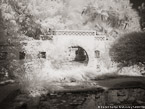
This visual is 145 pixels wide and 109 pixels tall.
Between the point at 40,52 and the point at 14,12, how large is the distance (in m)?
1.56

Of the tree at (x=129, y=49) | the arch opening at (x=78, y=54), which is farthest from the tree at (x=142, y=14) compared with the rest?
the arch opening at (x=78, y=54)

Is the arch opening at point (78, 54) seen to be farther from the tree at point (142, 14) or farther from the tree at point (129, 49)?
the tree at point (142, 14)

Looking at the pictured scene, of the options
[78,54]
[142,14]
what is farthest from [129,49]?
[78,54]

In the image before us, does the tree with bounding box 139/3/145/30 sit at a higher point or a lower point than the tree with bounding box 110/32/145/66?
higher

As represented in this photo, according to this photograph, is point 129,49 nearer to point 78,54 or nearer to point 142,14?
point 142,14

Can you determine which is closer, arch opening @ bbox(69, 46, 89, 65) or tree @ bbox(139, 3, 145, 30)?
tree @ bbox(139, 3, 145, 30)

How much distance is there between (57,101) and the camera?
5090 millimetres

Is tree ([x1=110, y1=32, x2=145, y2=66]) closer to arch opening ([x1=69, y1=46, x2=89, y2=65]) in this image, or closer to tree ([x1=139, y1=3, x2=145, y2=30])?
tree ([x1=139, y1=3, x2=145, y2=30])

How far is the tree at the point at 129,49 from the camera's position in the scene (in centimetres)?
618

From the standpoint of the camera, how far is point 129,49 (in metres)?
6.24

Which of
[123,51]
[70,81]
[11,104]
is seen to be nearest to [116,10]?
[123,51]

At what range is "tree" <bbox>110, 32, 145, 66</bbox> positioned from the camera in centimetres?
618

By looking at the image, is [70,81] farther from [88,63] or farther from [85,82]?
[88,63]

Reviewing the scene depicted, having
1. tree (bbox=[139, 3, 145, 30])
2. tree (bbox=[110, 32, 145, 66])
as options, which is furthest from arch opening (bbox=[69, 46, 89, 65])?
tree (bbox=[139, 3, 145, 30])
